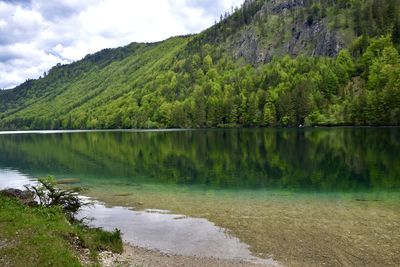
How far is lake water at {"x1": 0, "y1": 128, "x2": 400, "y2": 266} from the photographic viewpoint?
2502 centimetres

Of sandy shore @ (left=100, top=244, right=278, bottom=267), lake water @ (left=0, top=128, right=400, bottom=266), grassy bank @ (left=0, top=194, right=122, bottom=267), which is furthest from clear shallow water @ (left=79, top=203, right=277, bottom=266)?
grassy bank @ (left=0, top=194, right=122, bottom=267)

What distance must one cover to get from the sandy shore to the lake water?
1288mm

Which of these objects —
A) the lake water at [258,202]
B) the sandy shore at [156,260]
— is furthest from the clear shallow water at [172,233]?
→ the sandy shore at [156,260]

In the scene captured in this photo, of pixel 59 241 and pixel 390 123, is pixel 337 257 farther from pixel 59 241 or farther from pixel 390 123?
pixel 390 123

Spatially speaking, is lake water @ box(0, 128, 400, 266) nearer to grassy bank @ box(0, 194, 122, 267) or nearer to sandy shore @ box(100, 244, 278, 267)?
sandy shore @ box(100, 244, 278, 267)

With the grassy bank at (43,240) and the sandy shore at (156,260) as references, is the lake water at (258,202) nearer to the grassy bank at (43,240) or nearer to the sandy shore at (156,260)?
the sandy shore at (156,260)

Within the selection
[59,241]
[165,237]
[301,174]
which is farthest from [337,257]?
[301,174]

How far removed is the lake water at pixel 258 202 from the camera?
25016mm

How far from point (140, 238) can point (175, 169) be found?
39.3 metres

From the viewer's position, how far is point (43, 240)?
62.3 ft

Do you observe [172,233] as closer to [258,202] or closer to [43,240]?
[43,240]

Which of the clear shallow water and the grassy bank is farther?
the clear shallow water

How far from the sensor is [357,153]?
76938mm

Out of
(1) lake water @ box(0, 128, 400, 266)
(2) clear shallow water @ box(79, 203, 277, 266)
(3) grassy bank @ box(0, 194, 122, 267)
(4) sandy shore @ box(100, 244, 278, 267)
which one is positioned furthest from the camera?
(1) lake water @ box(0, 128, 400, 266)
